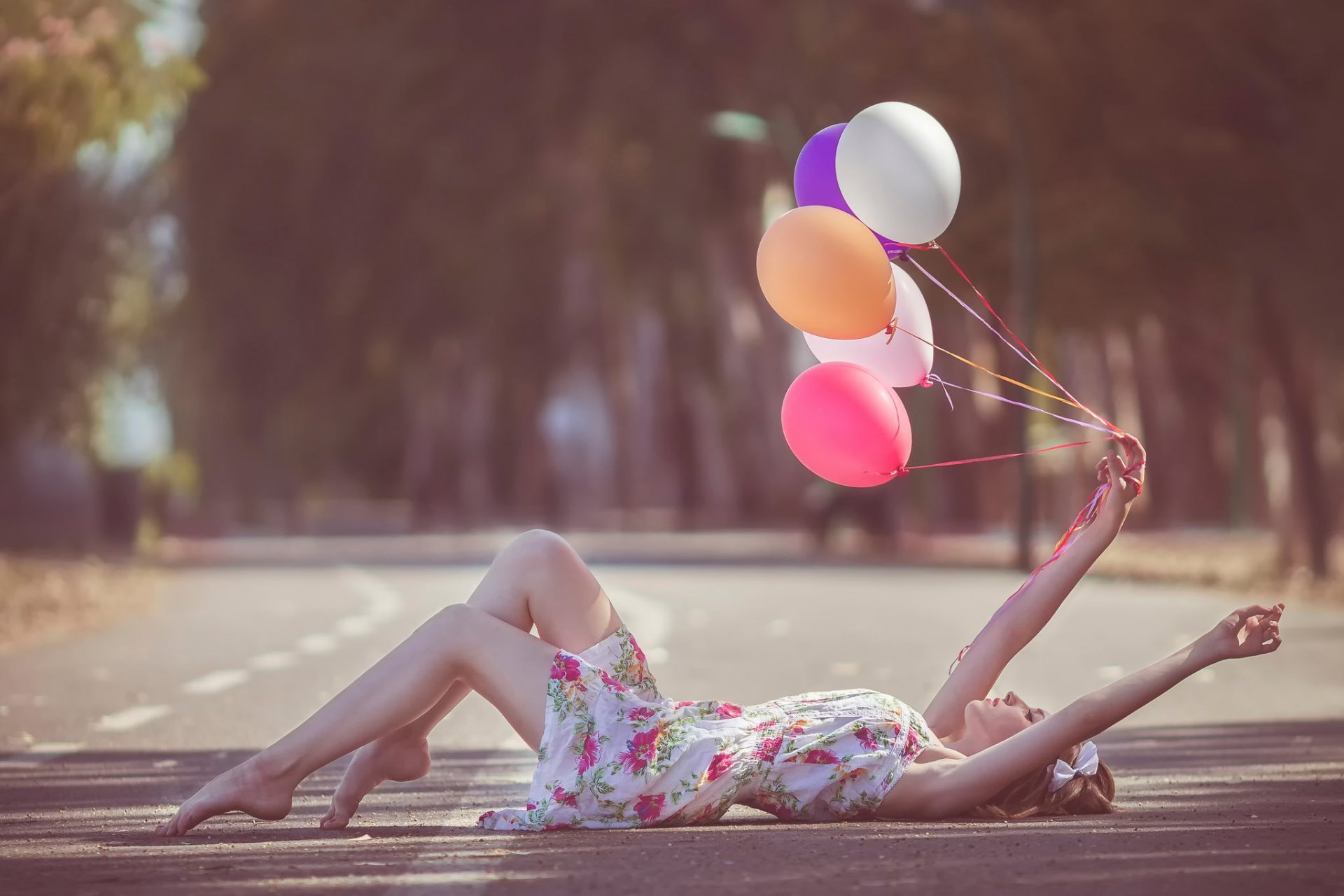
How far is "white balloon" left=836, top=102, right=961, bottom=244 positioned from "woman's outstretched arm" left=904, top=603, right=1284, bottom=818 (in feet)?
7.66

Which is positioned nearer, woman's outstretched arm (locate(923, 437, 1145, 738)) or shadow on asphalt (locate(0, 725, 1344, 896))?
shadow on asphalt (locate(0, 725, 1344, 896))

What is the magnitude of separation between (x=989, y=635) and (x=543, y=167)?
3193 cm

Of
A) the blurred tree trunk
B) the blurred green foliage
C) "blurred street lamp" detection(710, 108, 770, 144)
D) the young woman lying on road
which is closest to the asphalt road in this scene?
the young woman lying on road

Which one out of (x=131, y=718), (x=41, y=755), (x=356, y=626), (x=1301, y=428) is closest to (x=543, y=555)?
(x=41, y=755)

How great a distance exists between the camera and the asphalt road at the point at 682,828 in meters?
5.84

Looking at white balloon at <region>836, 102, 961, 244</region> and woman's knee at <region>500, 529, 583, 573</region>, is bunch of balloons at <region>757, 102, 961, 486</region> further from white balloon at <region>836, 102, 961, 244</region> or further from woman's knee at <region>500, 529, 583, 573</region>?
woman's knee at <region>500, 529, 583, 573</region>

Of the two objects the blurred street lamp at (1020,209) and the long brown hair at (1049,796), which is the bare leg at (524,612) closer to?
the long brown hair at (1049,796)

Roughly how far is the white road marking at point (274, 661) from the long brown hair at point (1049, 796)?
7566 millimetres

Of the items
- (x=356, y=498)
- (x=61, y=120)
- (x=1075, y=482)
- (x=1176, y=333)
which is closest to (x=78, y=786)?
(x=61, y=120)

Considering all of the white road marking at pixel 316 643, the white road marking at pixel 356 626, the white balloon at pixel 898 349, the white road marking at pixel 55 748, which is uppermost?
the white balloon at pixel 898 349

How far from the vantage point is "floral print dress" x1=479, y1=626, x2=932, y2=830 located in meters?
6.44

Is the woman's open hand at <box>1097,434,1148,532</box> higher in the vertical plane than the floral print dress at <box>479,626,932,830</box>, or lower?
higher

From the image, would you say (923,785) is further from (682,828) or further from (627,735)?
(627,735)

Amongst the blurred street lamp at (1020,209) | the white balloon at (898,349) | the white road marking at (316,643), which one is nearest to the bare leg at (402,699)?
the white balloon at (898,349)
